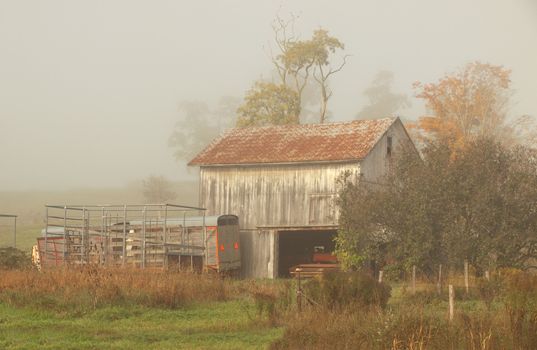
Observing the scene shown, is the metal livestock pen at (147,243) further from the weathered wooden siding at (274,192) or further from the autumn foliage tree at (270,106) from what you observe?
the autumn foliage tree at (270,106)

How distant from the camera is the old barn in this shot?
4566 cm

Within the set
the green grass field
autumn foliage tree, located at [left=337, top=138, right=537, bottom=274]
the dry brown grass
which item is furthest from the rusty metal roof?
the green grass field

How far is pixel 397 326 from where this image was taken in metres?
15.9

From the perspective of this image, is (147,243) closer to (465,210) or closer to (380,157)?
(380,157)

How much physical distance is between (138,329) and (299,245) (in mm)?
30878

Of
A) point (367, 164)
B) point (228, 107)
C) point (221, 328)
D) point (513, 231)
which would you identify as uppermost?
point (228, 107)

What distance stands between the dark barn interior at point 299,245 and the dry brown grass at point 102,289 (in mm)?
21788

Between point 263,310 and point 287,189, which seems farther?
point 287,189

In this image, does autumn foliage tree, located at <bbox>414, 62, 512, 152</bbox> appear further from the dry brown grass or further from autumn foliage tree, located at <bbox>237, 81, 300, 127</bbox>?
the dry brown grass

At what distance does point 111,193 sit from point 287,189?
9188 centimetres

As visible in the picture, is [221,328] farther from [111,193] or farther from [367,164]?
[111,193]

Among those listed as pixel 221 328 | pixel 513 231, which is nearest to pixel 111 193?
pixel 513 231

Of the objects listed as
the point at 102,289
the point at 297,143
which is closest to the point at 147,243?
the point at 297,143

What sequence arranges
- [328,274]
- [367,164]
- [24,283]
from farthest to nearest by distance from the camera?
[367,164] → [24,283] → [328,274]
